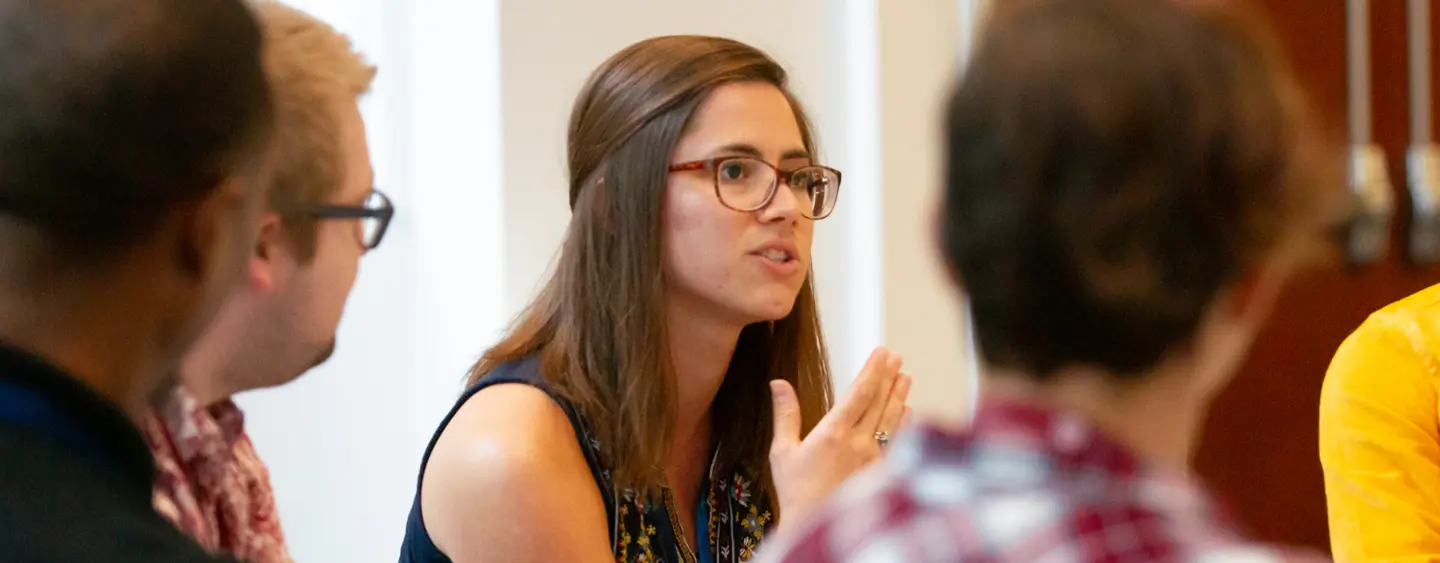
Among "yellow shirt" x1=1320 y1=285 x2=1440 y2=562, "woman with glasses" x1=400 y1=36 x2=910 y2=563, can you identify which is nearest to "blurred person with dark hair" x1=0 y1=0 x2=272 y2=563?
"woman with glasses" x1=400 y1=36 x2=910 y2=563

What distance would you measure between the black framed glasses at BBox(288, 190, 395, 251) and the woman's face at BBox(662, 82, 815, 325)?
582 mm

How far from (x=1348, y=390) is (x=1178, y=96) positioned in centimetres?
98

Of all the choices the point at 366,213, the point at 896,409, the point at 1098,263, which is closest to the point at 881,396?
the point at 896,409

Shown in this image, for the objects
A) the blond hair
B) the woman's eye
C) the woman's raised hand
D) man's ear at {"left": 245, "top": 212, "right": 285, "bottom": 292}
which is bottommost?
the woman's raised hand

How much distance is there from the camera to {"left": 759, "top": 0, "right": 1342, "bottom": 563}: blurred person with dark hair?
2.00ft

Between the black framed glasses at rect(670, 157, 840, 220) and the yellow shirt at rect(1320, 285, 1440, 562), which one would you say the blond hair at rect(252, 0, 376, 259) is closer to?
the black framed glasses at rect(670, 157, 840, 220)

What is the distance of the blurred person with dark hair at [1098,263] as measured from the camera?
0.61 metres

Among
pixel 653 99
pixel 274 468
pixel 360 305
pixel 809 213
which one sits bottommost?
pixel 274 468

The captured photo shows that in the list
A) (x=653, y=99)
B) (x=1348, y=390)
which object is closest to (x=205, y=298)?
(x=653, y=99)

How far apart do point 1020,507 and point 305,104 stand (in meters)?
0.46

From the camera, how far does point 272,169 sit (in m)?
0.71

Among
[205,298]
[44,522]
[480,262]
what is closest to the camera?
[44,522]

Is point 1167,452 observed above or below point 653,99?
below

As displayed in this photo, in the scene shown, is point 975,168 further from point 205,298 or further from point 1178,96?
point 205,298
